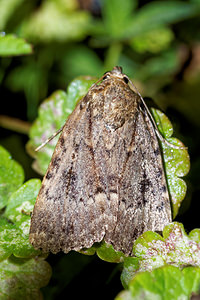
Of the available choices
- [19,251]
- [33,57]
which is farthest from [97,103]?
[33,57]

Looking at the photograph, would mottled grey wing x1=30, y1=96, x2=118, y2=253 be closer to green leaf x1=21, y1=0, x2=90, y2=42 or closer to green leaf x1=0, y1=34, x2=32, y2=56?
green leaf x1=0, y1=34, x2=32, y2=56

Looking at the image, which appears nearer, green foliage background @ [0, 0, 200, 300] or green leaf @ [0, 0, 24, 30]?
green foliage background @ [0, 0, 200, 300]

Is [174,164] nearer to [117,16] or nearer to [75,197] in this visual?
[75,197]

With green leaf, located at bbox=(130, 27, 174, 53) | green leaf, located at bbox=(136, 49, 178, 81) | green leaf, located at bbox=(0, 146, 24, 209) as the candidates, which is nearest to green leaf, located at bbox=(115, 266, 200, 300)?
green leaf, located at bbox=(0, 146, 24, 209)

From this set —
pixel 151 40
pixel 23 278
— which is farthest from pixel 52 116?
pixel 151 40

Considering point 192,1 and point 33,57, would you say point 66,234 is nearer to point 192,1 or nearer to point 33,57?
point 33,57

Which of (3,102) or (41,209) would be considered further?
(3,102)
